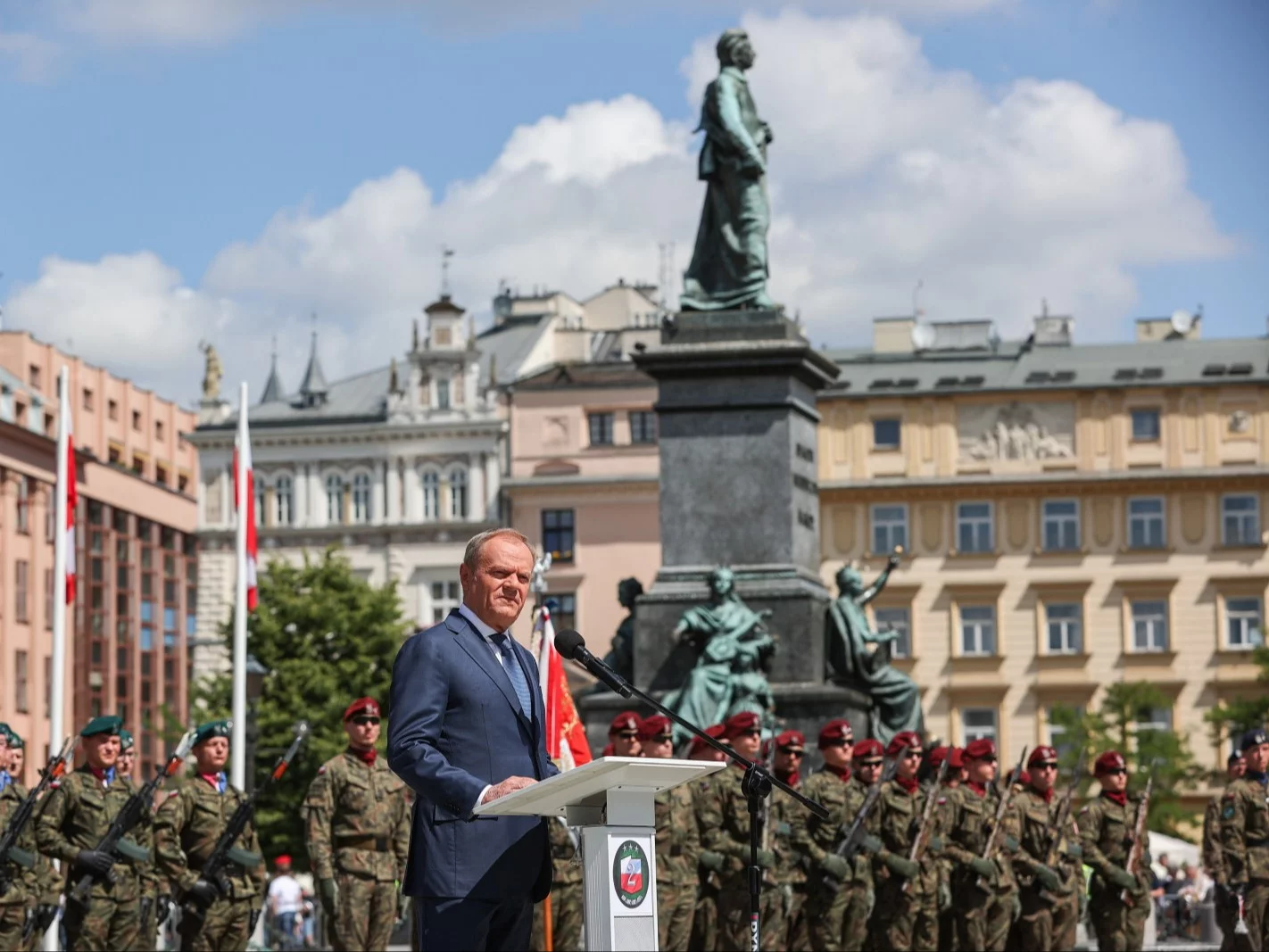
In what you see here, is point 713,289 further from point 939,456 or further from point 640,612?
point 939,456

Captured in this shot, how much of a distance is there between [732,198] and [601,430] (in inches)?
2309

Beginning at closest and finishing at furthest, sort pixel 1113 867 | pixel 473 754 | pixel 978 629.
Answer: pixel 473 754 → pixel 1113 867 → pixel 978 629

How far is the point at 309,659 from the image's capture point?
200 ft

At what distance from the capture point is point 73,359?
9244cm

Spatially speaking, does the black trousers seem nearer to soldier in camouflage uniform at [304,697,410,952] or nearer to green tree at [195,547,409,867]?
soldier in camouflage uniform at [304,697,410,952]

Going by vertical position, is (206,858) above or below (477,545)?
below

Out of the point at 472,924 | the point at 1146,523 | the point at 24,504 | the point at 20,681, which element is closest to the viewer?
the point at 472,924

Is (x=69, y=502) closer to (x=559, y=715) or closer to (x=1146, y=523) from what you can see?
(x=559, y=715)

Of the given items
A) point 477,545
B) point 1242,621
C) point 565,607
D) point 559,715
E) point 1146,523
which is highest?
point 1146,523

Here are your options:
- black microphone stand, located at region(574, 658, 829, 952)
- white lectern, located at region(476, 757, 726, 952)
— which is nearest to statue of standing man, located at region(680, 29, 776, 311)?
black microphone stand, located at region(574, 658, 829, 952)

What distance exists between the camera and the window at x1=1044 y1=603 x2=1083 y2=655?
73.2 m

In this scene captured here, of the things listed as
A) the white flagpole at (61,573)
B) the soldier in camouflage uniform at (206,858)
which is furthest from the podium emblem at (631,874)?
the white flagpole at (61,573)

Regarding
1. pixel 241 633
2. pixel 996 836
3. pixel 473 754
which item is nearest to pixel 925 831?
pixel 996 836

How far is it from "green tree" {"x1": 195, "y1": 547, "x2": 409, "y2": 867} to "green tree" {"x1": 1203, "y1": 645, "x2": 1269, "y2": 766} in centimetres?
2035
